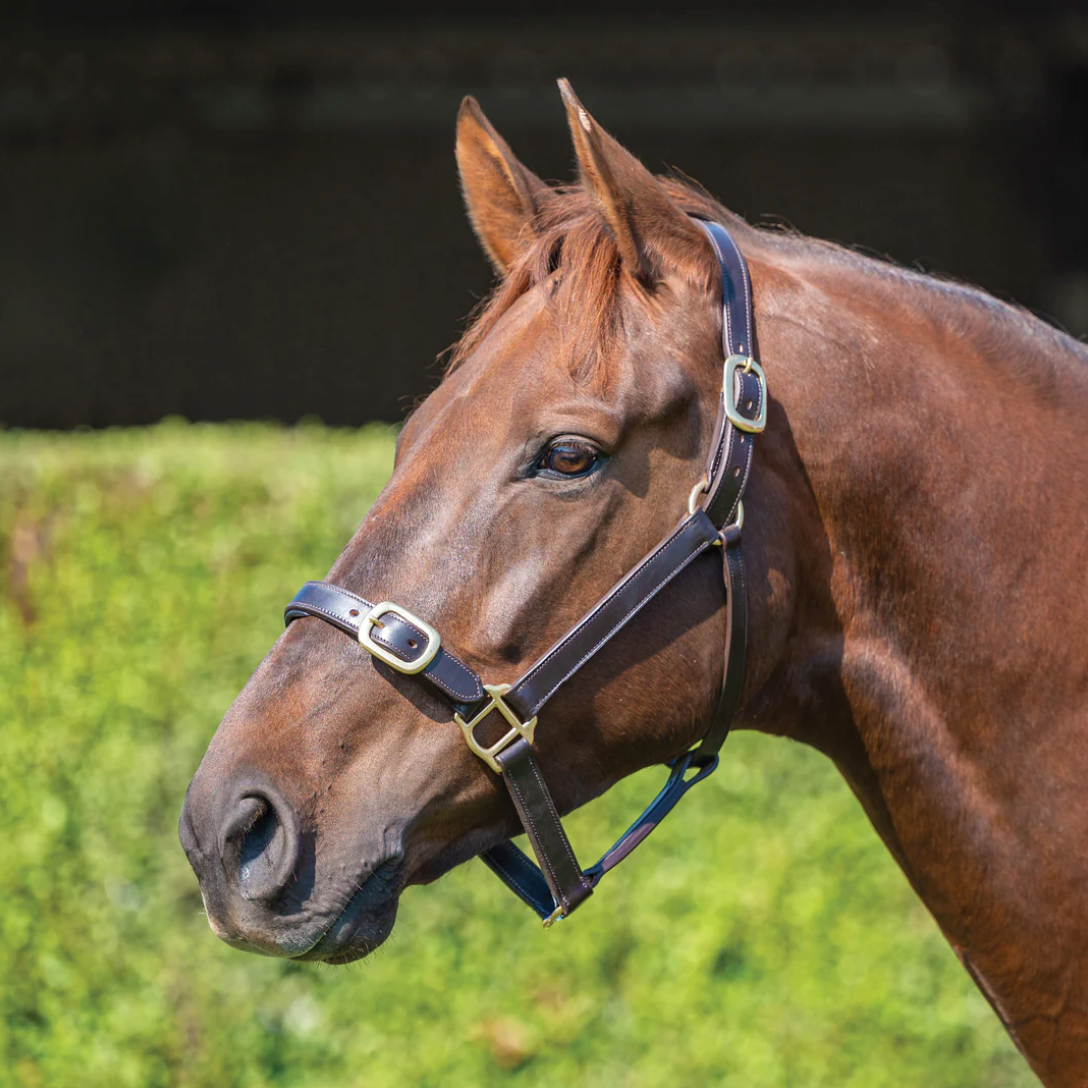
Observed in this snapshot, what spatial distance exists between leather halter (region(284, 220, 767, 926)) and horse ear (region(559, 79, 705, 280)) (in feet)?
0.28

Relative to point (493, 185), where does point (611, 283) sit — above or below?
above

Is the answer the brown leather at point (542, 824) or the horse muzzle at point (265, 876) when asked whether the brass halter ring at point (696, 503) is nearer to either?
the brown leather at point (542, 824)

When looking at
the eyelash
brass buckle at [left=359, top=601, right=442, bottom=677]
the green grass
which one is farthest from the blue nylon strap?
the green grass

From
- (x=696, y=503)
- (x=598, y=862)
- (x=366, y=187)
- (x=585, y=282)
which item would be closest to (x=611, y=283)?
(x=585, y=282)

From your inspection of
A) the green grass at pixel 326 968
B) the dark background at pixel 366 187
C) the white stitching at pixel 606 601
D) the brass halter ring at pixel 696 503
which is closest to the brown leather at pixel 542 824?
the white stitching at pixel 606 601

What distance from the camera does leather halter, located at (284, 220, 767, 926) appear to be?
5.99 ft

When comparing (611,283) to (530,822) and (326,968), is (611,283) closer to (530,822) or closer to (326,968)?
(530,822)

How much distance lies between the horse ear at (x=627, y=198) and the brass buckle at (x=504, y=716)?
735mm

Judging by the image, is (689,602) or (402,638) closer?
(402,638)

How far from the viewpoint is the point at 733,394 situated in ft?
6.33

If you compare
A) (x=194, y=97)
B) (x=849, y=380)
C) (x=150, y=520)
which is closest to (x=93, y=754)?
(x=150, y=520)

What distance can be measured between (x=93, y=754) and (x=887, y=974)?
309 centimetres

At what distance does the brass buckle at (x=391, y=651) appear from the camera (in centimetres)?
180

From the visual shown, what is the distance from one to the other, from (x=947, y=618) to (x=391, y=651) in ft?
3.09
